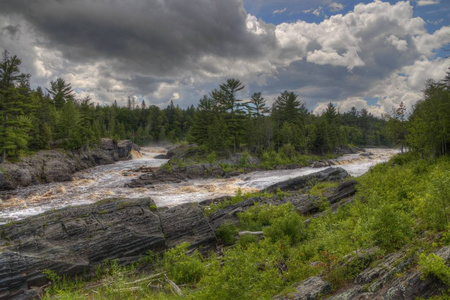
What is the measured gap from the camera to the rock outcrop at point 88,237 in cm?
973

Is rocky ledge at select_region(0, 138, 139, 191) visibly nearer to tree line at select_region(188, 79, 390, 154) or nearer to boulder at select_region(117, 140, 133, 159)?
boulder at select_region(117, 140, 133, 159)

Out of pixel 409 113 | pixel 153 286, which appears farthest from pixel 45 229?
pixel 409 113

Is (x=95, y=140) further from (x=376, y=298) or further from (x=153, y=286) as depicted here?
(x=376, y=298)

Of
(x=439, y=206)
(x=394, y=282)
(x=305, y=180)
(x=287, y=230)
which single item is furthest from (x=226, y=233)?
(x=305, y=180)

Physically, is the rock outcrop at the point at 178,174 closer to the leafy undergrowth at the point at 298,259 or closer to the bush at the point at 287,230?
the leafy undergrowth at the point at 298,259

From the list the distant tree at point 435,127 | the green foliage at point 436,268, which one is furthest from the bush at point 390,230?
the distant tree at point 435,127

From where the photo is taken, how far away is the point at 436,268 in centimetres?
486

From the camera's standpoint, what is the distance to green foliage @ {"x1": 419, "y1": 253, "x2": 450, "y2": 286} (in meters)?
4.85

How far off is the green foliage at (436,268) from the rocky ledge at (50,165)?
129 ft

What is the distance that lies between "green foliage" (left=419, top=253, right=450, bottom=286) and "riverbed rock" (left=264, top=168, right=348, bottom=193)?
20304mm

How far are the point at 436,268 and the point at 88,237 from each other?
42.7 feet

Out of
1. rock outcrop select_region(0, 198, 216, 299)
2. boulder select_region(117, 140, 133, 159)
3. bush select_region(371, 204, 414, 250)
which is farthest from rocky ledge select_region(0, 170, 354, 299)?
boulder select_region(117, 140, 133, 159)

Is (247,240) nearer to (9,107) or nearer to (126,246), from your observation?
(126,246)

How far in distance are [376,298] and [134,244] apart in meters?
10.5
